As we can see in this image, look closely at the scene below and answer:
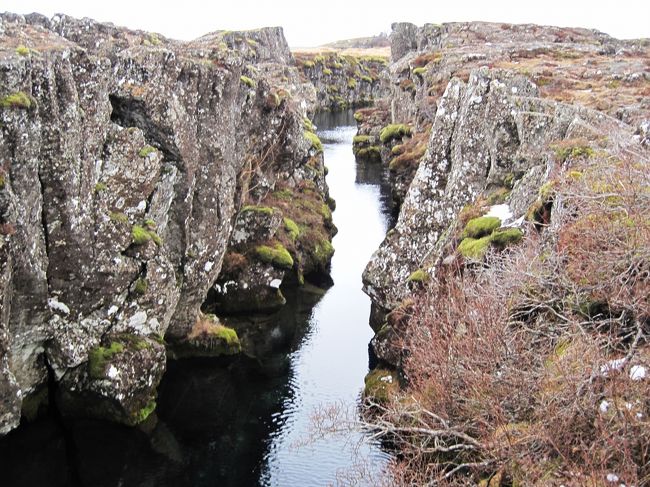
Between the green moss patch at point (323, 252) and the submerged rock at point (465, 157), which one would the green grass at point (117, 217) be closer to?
the submerged rock at point (465, 157)

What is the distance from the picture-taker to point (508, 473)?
16938 millimetres

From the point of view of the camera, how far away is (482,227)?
1243 inches

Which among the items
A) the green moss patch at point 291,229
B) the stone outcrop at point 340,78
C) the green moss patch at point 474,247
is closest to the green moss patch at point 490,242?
the green moss patch at point 474,247

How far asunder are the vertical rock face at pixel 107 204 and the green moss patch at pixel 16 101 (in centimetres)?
5

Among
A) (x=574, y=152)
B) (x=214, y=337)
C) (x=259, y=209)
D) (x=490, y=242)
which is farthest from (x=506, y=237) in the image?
(x=259, y=209)

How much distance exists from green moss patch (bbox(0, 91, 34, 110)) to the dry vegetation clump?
17.5 m

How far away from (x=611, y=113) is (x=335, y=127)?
95.0m

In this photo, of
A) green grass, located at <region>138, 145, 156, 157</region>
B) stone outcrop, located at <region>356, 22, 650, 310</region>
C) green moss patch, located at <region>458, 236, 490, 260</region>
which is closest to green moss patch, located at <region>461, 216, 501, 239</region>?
green moss patch, located at <region>458, 236, 490, 260</region>

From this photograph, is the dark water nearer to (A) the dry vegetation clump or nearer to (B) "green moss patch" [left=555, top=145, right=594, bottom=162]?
(A) the dry vegetation clump

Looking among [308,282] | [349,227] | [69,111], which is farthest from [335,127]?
[69,111]

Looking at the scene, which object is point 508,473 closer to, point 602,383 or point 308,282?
point 602,383

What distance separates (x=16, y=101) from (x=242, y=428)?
683 inches

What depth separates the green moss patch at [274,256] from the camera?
48.1m

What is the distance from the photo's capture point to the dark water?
95.3 ft
